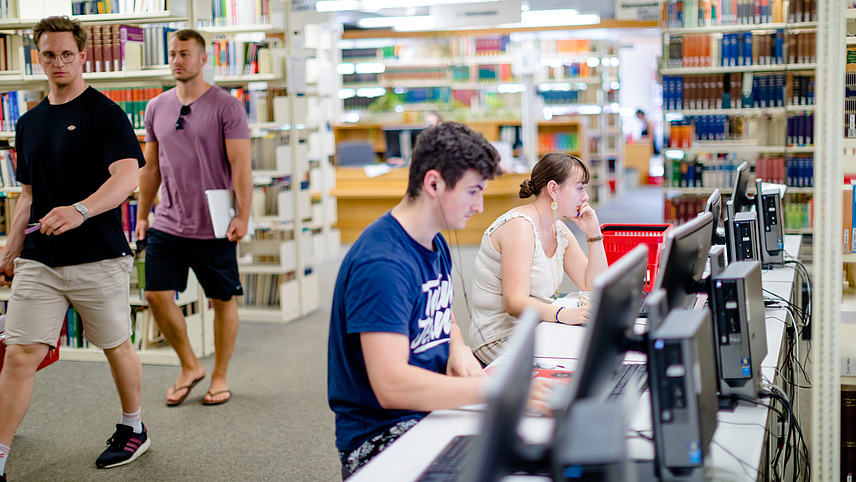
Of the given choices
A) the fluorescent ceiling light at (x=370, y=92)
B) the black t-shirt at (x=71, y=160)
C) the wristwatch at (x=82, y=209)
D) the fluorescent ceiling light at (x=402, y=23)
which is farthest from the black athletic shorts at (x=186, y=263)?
the fluorescent ceiling light at (x=370, y=92)

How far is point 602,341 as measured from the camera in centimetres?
135

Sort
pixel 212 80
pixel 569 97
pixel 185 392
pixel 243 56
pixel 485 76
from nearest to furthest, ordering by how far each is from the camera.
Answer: pixel 185 392, pixel 212 80, pixel 243 56, pixel 485 76, pixel 569 97

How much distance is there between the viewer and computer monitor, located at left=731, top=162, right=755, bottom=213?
349 cm

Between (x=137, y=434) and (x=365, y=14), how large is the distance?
1202 centimetres

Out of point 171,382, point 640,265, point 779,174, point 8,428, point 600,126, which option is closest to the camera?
point 640,265

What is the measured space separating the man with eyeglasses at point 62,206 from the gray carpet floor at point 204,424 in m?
0.56

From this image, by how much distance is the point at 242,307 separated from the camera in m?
5.88

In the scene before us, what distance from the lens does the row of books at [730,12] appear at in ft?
20.8

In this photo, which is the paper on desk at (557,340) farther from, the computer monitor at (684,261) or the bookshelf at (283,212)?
the bookshelf at (283,212)

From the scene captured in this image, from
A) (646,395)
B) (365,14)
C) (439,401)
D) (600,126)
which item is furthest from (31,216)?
(365,14)

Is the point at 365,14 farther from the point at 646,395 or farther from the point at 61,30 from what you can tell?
the point at 646,395

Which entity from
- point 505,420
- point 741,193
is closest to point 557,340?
point 505,420

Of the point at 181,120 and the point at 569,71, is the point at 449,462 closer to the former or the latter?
the point at 181,120

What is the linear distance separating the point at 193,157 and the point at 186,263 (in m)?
0.49
